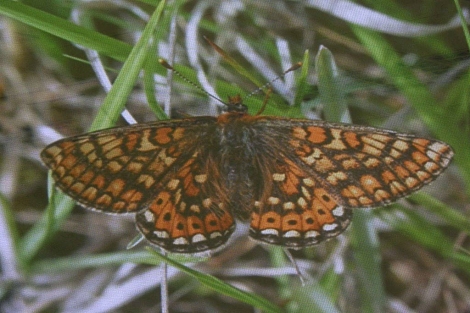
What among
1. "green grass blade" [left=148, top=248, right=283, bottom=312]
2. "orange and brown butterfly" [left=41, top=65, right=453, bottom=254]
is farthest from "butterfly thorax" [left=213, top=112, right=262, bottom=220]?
"green grass blade" [left=148, top=248, right=283, bottom=312]

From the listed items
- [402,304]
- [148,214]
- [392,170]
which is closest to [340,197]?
[392,170]

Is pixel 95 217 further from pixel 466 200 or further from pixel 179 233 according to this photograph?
pixel 466 200

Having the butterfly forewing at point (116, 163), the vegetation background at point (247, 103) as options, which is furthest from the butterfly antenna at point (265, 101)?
the butterfly forewing at point (116, 163)

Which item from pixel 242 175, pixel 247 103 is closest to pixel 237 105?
pixel 247 103

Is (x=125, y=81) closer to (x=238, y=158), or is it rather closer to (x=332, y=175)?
(x=238, y=158)

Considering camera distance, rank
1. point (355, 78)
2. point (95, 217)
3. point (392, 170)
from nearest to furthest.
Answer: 1. point (392, 170)
2. point (355, 78)
3. point (95, 217)

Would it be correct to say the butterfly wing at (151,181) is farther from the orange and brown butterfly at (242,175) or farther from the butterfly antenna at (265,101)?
the butterfly antenna at (265,101)
